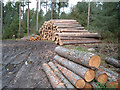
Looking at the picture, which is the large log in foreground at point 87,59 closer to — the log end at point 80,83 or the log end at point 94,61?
the log end at point 94,61

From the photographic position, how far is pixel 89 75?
9.32 ft

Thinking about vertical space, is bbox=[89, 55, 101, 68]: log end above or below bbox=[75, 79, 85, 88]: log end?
above

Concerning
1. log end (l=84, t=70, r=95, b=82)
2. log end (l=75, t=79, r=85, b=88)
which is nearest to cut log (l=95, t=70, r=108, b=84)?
log end (l=84, t=70, r=95, b=82)

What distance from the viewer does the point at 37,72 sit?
411cm

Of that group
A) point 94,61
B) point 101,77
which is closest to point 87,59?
point 94,61

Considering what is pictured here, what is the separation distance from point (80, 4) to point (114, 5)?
1308cm

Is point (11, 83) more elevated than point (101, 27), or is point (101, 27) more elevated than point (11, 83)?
point (101, 27)

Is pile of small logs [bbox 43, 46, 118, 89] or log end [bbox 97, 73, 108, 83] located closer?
pile of small logs [bbox 43, 46, 118, 89]

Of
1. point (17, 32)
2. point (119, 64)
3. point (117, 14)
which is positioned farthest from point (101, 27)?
point (17, 32)

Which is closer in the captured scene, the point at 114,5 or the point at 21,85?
the point at 21,85

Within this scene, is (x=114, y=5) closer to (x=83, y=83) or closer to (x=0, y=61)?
(x=83, y=83)

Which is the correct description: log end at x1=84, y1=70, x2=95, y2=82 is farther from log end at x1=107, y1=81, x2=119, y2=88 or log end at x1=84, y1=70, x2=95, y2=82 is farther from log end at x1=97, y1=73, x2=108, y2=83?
log end at x1=107, y1=81, x2=119, y2=88

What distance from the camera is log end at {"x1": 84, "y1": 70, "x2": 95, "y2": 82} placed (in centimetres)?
280

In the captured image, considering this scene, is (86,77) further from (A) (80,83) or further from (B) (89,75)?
(A) (80,83)
